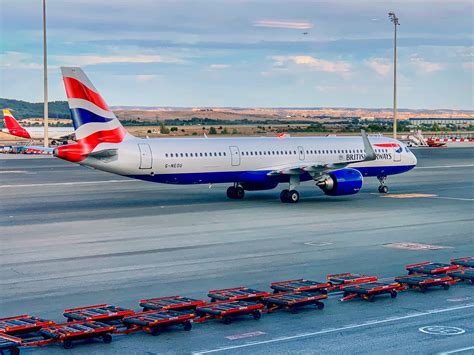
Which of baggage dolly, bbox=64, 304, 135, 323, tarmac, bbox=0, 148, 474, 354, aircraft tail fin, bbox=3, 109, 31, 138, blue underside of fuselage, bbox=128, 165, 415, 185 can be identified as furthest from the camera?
aircraft tail fin, bbox=3, 109, 31, 138

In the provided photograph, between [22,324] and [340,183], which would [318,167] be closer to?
[340,183]

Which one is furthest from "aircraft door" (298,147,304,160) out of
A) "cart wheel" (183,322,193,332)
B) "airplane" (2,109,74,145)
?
"airplane" (2,109,74,145)

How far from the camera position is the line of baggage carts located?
59.4 ft

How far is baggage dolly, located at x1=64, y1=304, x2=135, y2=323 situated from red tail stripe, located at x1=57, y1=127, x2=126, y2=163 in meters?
23.7

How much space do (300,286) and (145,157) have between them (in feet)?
76.0

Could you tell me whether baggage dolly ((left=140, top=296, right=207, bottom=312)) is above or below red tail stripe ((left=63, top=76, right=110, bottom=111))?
below

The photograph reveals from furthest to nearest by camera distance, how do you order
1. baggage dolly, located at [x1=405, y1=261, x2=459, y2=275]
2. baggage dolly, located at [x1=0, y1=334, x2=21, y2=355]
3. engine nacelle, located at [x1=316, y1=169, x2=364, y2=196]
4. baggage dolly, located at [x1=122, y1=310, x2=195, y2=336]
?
engine nacelle, located at [x1=316, y1=169, x2=364, y2=196] → baggage dolly, located at [x1=405, y1=261, x2=459, y2=275] → baggage dolly, located at [x1=122, y1=310, x2=195, y2=336] → baggage dolly, located at [x1=0, y1=334, x2=21, y2=355]

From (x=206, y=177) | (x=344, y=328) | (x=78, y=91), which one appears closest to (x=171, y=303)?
(x=344, y=328)

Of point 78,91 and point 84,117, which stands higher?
point 78,91

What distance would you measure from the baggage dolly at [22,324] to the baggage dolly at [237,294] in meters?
4.40

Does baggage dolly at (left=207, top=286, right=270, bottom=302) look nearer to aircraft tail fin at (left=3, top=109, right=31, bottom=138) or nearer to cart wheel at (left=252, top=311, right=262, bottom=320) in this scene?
cart wheel at (left=252, top=311, right=262, bottom=320)

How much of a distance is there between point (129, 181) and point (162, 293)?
4104 centimetres

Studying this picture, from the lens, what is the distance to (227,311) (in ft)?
64.5

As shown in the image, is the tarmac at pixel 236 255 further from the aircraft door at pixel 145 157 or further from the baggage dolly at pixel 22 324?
the aircraft door at pixel 145 157
